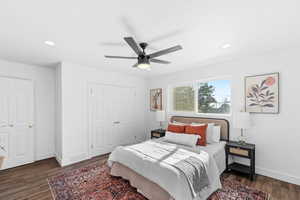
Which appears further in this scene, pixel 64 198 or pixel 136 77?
pixel 136 77

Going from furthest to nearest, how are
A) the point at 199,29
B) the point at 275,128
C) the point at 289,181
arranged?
the point at 275,128 → the point at 289,181 → the point at 199,29

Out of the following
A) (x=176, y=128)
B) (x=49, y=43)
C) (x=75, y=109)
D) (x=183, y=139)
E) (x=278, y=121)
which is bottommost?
(x=183, y=139)

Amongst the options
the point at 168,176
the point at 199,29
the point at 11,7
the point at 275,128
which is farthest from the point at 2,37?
the point at 275,128

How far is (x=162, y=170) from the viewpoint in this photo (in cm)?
189

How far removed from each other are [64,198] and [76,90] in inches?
90.6

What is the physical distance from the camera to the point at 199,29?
6.26ft

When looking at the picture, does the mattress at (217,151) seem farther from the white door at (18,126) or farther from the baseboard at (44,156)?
the white door at (18,126)

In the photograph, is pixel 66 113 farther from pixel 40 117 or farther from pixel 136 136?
pixel 136 136

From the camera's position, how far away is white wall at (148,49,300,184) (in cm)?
252

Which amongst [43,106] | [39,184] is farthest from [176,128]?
[43,106]

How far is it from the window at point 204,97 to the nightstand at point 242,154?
908 millimetres

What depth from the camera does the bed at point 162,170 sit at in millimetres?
1741

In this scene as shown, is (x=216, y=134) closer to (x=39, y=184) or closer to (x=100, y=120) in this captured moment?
(x=100, y=120)

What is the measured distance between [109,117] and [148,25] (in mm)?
3083
